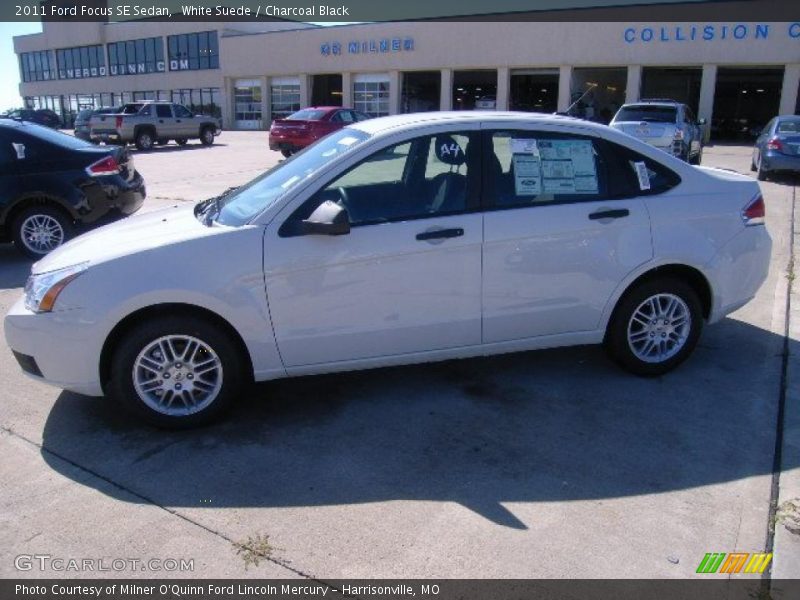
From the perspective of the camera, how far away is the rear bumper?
1398cm

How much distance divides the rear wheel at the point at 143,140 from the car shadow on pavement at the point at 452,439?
83.1 feet

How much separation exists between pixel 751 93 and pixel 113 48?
167 feet

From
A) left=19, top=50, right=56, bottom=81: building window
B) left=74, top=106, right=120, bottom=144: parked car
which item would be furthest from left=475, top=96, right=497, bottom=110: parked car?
left=19, top=50, right=56, bottom=81: building window

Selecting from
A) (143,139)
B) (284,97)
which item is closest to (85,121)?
(143,139)

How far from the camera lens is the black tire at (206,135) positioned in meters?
29.7

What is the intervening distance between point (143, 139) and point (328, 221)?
2637 centimetres

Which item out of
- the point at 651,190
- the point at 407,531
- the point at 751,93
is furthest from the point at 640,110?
the point at 751,93

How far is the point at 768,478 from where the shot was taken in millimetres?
3375

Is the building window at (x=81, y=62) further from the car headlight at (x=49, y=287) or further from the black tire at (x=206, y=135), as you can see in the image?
the car headlight at (x=49, y=287)

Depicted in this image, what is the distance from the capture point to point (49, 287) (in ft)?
12.1

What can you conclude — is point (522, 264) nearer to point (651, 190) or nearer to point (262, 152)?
point (651, 190)

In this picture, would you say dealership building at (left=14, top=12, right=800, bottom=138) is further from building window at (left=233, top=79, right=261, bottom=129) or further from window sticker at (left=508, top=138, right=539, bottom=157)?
window sticker at (left=508, top=138, right=539, bottom=157)
